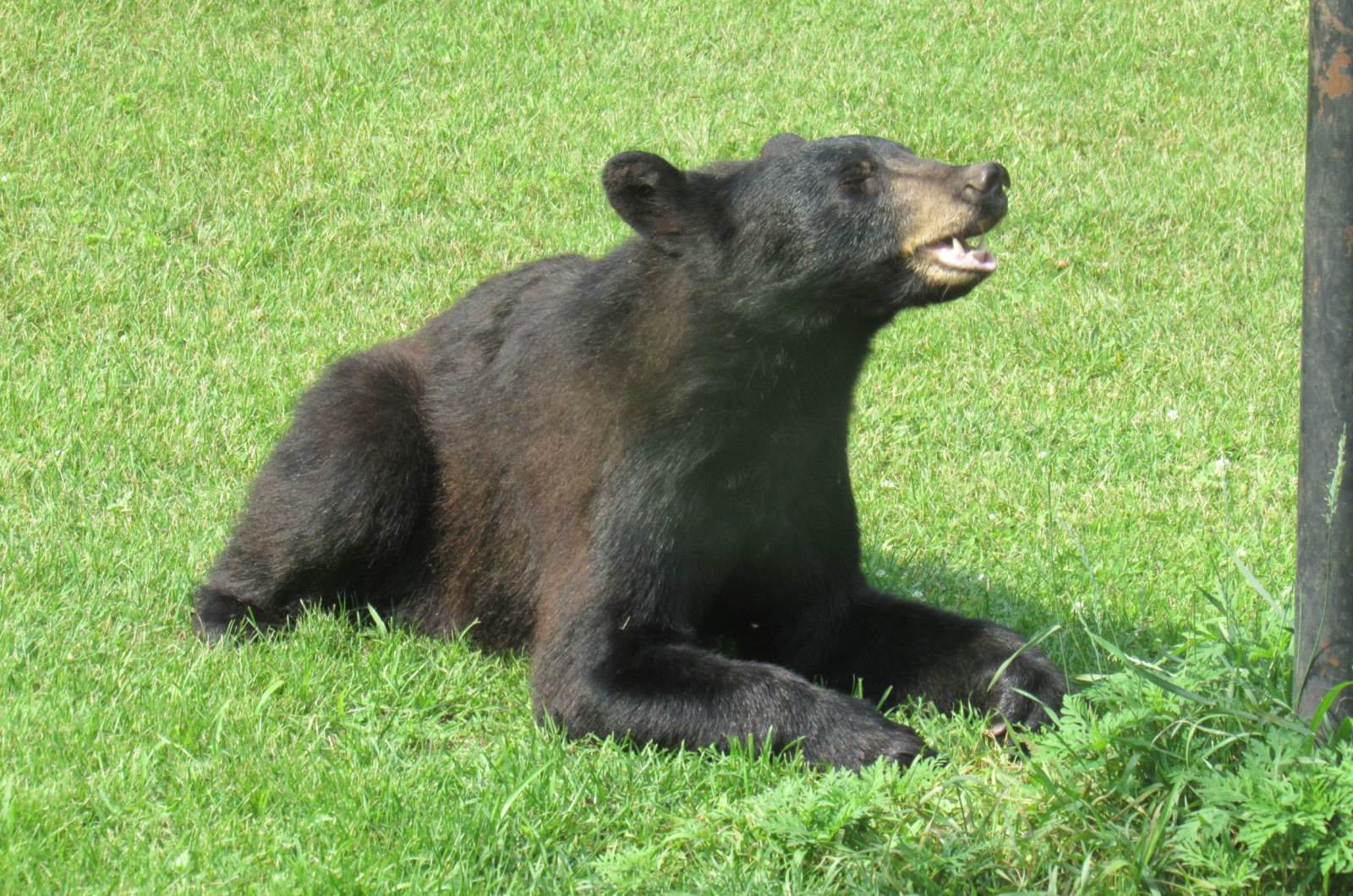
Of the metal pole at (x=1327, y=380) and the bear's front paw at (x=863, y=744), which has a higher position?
the metal pole at (x=1327, y=380)

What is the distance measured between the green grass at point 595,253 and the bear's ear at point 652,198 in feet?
4.86

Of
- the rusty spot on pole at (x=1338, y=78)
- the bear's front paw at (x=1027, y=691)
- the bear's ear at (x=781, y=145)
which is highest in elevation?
the rusty spot on pole at (x=1338, y=78)

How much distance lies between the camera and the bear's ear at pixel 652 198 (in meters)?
4.32

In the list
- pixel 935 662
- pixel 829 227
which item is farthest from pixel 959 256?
pixel 935 662

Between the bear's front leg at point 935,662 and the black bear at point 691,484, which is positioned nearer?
the black bear at point 691,484

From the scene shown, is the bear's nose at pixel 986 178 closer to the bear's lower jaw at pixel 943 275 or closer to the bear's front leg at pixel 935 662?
the bear's lower jaw at pixel 943 275

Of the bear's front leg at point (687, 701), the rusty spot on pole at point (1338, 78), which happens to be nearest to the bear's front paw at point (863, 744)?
the bear's front leg at point (687, 701)

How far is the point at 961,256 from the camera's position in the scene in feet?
13.6

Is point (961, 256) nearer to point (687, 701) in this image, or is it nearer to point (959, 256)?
point (959, 256)

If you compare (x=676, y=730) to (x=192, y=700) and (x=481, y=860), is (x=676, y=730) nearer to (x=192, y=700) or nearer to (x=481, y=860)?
(x=481, y=860)

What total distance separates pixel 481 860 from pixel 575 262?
7.96 ft

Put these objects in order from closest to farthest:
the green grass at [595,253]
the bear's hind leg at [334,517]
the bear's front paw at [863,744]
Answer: the green grass at [595,253] < the bear's front paw at [863,744] < the bear's hind leg at [334,517]

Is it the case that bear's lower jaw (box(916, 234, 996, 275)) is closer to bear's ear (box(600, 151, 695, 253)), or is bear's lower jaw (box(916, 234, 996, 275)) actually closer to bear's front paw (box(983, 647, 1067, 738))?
bear's ear (box(600, 151, 695, 253))

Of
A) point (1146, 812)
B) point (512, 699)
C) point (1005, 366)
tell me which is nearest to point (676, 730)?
point (512, 699)
